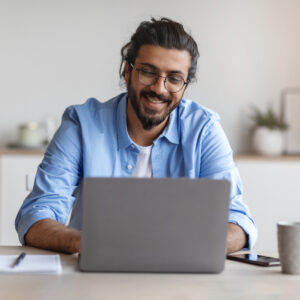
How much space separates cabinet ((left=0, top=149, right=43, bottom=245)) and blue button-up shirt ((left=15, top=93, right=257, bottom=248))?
1756 mm

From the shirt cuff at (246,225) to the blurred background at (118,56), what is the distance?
224 cm

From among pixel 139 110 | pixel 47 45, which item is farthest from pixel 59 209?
pixel 47 45

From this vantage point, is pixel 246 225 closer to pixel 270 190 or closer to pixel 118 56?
pixel 270 190

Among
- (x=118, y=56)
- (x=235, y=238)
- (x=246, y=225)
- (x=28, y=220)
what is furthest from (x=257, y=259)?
(x=118, y=56)

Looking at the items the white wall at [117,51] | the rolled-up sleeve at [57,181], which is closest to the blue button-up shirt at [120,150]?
the rolled-up sleeve at [57,181]

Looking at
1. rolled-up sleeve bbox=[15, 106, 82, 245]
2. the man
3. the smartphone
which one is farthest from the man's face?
the smartphone

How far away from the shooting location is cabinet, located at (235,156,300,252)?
4184 millimetres

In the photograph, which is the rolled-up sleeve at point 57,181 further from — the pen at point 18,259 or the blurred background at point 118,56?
the blurred background at point 118,56

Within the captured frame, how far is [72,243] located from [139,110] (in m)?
0.74

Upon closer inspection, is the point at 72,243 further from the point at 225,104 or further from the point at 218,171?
the point at 225,104

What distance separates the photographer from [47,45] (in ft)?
14.7

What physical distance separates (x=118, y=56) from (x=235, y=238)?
9.08 ft

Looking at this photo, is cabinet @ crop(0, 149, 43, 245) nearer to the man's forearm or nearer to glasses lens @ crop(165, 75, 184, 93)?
glasses lens @ crop(165, 75, 184, 93)

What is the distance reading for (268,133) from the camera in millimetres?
4434
